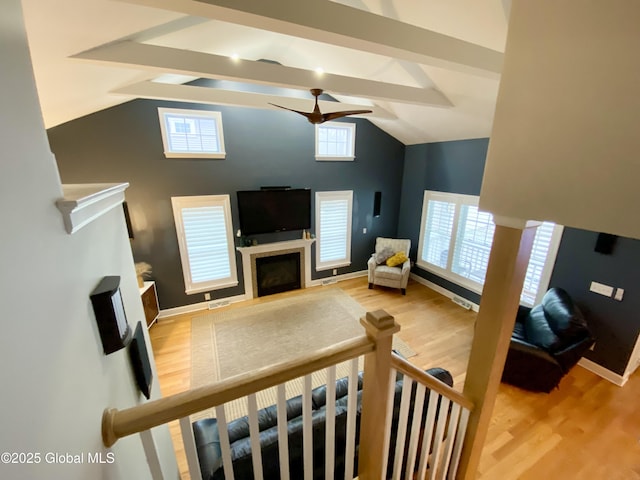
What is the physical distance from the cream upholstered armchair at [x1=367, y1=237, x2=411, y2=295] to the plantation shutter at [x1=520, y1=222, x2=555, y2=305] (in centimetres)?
205

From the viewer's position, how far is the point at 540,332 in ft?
10.4

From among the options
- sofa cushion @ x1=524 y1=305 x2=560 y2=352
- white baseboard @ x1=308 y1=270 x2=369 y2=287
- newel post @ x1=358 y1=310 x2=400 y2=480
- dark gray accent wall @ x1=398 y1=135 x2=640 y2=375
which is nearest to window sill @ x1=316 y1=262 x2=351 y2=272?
white baseboard @ x1=308 y1=270 x2=369 y2=287

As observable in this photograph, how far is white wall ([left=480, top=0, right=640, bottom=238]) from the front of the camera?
83cm

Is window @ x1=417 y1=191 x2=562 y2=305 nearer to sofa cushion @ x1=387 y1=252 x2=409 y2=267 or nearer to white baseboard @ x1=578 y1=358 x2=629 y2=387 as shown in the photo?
sofa cushion @ x1=387 y1=252 x2=409 y2=267

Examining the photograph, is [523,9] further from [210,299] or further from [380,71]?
[210,299]

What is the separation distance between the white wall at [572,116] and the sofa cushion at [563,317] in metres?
2.78

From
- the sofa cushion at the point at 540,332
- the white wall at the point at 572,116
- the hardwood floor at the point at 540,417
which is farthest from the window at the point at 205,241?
the sofa cushion at the point at 540,332

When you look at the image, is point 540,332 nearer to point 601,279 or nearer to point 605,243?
point 601,279

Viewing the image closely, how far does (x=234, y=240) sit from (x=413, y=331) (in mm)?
3598

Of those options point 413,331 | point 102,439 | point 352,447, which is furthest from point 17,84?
point 413,331

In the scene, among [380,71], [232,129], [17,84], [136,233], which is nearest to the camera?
[17,84]

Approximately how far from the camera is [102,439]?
837 mm

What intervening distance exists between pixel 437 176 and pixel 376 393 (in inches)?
205

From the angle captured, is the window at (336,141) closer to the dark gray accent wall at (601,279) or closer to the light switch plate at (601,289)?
the dark gray accent wall at (601,279)
